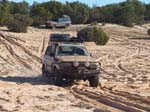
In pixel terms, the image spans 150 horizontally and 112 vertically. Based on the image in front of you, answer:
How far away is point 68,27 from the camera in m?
73.1

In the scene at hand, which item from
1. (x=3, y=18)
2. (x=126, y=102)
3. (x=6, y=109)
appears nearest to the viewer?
(x=6, y=109)

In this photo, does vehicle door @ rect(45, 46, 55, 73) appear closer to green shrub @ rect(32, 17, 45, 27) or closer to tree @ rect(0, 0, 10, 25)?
tree @ rect(0, 0, 10, 25)

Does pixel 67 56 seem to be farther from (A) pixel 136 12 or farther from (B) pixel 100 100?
(A) pixel 136 12

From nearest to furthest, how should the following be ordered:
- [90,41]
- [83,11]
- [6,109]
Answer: [6,109], [90,41], [83,11]

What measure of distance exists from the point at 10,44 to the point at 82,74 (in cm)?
2271

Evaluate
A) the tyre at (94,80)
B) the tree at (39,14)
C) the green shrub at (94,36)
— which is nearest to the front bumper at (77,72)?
the tyre at (94,80)

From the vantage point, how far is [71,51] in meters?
21.8

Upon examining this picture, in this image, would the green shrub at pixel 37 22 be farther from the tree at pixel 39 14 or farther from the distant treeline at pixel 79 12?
the distant treeline at pixel 79 12

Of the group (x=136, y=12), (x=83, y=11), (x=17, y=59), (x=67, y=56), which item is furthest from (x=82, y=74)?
(x=136, y=12)

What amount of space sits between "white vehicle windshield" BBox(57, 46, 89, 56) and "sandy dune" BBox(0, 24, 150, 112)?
1.25 m

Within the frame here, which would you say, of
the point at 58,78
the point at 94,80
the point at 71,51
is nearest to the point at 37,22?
the point at 71,51

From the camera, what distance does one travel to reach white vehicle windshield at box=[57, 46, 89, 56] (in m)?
21.7

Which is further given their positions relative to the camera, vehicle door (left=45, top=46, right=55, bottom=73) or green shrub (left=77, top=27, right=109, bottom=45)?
green shrub (left=77, top=27, right=109, bottom=45)

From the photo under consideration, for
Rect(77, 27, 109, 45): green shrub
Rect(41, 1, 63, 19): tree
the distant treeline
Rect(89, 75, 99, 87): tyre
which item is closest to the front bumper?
Rect(89, 75, 99, 87): tyre
